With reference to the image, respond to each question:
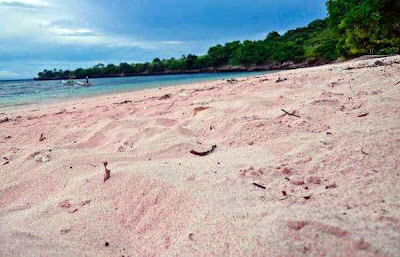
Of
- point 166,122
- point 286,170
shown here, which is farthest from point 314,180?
point 166,122

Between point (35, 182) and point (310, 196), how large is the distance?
85.6 inches

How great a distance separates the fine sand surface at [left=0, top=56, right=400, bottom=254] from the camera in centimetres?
147

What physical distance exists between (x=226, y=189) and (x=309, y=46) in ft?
219

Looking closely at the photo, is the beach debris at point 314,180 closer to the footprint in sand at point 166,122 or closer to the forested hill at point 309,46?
the footprint in sand at point 166,122

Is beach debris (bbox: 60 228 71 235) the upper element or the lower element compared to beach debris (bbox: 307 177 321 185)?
lower

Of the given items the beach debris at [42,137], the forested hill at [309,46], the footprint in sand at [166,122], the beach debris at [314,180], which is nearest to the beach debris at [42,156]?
the beach debris at [42,137]

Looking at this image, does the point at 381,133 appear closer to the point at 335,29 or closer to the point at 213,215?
the point at 213,215

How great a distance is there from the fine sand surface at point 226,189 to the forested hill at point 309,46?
1420 cm

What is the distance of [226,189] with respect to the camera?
200cm

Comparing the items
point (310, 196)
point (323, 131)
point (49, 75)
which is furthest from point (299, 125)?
point (49, 75)

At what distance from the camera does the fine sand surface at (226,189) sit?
1.47 metres

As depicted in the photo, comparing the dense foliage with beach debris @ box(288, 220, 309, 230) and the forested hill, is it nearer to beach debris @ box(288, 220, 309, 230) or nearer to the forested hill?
the forested hill

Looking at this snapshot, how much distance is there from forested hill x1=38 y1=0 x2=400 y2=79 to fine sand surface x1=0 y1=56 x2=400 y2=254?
1420cm

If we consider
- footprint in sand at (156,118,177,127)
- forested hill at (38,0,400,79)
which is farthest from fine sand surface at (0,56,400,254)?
forested hill at (38,0,400,79)
